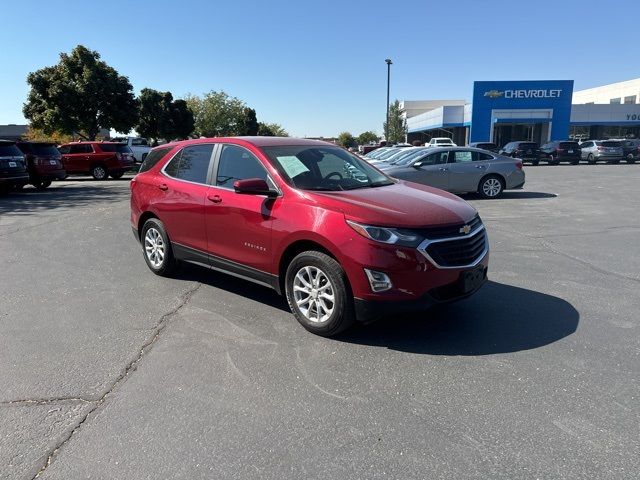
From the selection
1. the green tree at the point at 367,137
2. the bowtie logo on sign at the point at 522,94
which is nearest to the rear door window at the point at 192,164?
the bowtie logo on sign at the point at 522,94

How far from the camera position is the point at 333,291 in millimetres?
4012

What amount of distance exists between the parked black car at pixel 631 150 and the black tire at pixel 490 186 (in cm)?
2353

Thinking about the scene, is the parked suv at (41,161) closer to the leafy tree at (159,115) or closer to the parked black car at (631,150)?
the leafy tree at (159,115)

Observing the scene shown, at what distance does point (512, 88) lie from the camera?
43344 mm

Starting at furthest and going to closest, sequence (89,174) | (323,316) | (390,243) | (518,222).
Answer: (89,174) → (518,222) → (323,316) → (390,243)

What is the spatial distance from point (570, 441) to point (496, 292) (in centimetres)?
274

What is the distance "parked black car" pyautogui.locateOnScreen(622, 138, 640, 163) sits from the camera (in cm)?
3180

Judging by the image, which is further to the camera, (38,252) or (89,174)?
(89,174)

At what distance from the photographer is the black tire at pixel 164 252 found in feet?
19.3

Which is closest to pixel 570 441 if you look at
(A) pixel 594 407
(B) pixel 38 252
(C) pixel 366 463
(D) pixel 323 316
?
(A) pixel 594 407

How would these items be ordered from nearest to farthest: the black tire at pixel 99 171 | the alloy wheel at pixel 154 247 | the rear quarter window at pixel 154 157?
the alloy wheel at pixel 154 247 < the rear quarter window at pixel 154 157 < the black tire at pixel 99 171

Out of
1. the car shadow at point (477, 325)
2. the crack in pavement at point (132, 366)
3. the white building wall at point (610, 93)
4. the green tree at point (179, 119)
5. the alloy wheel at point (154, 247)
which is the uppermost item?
the white building wall at point (610, 93)

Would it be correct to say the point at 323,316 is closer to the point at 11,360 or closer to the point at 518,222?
the point at 11,360

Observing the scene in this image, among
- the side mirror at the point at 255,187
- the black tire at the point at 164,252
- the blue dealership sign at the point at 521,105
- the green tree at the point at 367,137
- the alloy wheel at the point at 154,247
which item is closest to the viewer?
the side mirror at the point at 255,187
